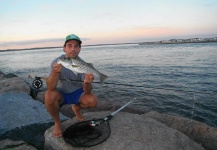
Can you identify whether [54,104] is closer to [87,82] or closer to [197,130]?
[87,82]

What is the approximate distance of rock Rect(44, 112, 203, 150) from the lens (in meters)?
3.92

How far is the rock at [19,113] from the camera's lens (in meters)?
5.43

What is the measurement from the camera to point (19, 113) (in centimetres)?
603

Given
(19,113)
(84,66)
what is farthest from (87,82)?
(19,113)

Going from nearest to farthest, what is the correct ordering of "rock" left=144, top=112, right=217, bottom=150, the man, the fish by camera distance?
the fish, the man, "rock" left=144, top=112, right=217, bottom=150

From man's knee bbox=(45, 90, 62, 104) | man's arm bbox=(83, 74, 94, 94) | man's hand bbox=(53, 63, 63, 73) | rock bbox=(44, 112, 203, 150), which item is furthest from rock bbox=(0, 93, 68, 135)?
man's hand bbox=(53, 63, 63, 73)

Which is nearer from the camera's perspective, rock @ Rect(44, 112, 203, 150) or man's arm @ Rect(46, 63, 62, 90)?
man's arm @ Rect(46, 63, 62, 90)

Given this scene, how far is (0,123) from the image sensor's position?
537 centimetres

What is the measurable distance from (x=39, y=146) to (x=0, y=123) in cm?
129

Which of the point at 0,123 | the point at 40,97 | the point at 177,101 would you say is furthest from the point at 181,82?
the point at 0,123

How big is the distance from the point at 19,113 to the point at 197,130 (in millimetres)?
4989

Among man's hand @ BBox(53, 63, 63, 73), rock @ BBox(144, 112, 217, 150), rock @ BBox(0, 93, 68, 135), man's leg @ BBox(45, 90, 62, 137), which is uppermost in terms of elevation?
man's hand @ BBox(53, 63, 63, 73)

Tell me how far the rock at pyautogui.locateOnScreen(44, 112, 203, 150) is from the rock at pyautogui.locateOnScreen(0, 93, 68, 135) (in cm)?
131

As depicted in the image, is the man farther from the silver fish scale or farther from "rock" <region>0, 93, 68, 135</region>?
"rock" <region>0, 93, 68, 135</region>
